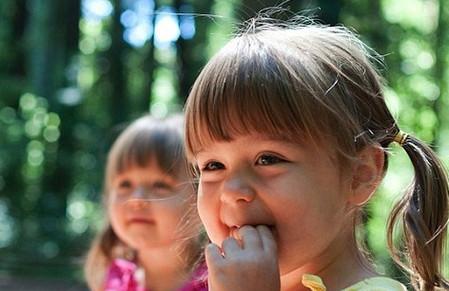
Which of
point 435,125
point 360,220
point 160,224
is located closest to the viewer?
point 360,220

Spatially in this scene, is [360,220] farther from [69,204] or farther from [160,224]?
[69,204]

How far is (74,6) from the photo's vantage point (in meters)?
7.77

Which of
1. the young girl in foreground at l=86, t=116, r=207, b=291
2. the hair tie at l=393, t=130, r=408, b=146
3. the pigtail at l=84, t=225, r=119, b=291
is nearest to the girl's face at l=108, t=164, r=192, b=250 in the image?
the young girl in foreground at l=86, t=116, r=207, b=291

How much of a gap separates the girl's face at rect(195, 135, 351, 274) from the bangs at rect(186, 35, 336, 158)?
0.06 feet

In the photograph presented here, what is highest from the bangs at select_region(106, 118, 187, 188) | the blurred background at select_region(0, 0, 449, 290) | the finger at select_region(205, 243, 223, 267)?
the finger at select_region(205, 243, 223, 267)

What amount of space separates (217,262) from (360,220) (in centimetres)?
42

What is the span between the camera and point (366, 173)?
1488mm

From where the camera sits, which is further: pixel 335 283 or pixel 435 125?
pixel 435 125

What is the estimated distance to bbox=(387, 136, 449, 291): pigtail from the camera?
1.49 metres

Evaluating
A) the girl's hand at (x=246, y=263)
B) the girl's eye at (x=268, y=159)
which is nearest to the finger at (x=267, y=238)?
the girl's hand at (x=246, y=263)

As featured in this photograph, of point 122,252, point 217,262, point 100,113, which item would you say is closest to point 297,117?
point 217,262

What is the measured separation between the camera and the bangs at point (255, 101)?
135cm

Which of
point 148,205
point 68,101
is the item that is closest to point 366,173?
point 148,205

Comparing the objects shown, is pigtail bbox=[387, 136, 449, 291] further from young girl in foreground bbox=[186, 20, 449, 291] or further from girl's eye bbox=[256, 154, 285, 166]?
girl's eye bbox=[256, 154, 285, 166]
